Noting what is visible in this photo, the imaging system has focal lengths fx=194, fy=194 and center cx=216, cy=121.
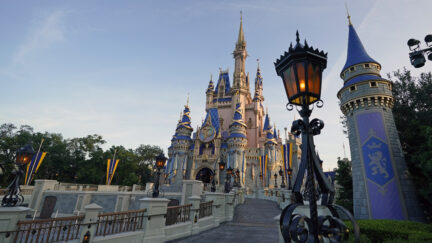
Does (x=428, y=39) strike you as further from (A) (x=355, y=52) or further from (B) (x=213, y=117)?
(B) (x=213, y=117)

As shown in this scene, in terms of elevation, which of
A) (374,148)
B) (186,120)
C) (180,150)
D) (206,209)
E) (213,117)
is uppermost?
(213,117)

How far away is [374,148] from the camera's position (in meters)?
15.1

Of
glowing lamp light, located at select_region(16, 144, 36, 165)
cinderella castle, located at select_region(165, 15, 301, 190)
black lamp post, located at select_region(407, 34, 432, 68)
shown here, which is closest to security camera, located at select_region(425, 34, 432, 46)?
black lamp post, located at select_region(407, 34, 432, 68)

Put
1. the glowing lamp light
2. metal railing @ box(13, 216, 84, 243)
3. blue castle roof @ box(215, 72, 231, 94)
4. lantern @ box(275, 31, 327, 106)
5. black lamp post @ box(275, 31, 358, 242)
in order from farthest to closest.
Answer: blue castle roof @ box(215, 72, 231, 94), the glowing lamp light, metal railing @ box(13, 216, 84, 243), lantern @ box(275, 31, 327, 106), black lamp post @ box(275, 31, 358, 242)

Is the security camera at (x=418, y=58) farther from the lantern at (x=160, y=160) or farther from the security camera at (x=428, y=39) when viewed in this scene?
the lantern at (x=160, y=160)

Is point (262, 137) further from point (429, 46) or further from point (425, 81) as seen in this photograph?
point (429, 46)

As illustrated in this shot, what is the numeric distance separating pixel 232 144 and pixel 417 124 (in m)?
27.5

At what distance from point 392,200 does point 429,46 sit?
39.3 ft

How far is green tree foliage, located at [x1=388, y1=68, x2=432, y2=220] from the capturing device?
1357cm

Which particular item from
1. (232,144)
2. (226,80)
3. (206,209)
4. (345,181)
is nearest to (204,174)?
(232,144)

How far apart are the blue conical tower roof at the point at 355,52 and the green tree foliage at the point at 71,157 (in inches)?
1705

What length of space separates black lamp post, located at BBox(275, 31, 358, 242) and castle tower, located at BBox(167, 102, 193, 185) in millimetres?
39813

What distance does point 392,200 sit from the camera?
13.8 metres

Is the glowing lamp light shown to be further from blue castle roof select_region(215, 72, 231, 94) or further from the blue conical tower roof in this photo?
blue castle roof select_region(215, 72, 231, 94)
